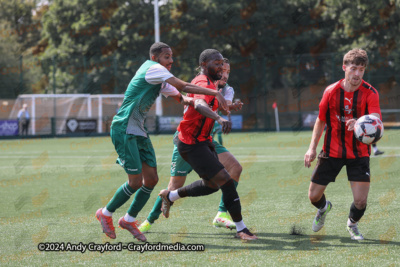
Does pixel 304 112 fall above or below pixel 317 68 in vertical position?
below

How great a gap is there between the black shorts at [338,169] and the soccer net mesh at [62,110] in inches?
1092

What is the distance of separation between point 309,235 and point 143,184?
1.86 metres

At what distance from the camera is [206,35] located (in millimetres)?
45438

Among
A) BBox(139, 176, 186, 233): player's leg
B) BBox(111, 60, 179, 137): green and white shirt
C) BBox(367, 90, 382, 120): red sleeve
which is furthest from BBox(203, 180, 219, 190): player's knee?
BBox(367, 90, 382, 120): red sleeve

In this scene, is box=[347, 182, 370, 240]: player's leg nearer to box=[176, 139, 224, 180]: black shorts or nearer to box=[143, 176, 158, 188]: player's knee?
box=[176, 139, 224, 180]: black shorts

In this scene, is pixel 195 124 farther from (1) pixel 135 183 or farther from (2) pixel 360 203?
(2) pixel 360 203

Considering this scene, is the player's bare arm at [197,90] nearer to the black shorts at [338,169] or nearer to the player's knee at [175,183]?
the black shorts at [338,169]

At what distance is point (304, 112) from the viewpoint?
35125mm

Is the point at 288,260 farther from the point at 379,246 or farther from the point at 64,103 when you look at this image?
the point at 64,103

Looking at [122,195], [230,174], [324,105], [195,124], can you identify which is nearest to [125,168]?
[122,195]

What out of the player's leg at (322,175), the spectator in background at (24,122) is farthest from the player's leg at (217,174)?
the spectator in background at (24,122)

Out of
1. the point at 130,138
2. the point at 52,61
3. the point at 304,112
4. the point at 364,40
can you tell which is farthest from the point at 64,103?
the point at 130,138

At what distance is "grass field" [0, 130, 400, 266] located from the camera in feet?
17.1

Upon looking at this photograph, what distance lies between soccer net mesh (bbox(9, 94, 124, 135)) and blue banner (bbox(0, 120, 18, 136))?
3.07ft
